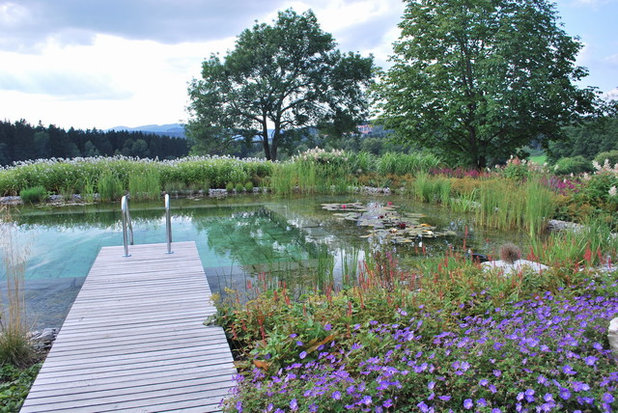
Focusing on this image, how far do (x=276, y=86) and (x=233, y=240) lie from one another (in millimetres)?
18601

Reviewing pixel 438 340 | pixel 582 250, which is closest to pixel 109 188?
pixel 582 250

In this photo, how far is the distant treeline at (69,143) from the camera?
82.4 feet

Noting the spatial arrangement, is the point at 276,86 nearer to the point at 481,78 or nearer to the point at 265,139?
the point at 265,139

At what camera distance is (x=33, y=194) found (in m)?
9.91

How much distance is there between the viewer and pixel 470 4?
13.1 metres

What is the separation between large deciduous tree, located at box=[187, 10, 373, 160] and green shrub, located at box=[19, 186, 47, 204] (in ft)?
44.2

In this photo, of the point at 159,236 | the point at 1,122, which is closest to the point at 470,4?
the point at 159,236

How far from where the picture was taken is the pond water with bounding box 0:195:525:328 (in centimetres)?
410

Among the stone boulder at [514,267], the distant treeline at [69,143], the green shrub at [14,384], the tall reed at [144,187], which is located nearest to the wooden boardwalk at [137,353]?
the green shrub at [14,384]

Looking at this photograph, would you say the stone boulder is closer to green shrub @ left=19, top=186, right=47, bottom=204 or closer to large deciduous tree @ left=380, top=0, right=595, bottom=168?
large deciduous tree @ left=380, top=0, right=595, bottom=168

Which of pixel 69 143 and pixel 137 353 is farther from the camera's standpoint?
pixel 69 143

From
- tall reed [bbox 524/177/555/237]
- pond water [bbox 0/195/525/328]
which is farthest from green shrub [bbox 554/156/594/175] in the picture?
tall reed [bbox 524/177/555/237]

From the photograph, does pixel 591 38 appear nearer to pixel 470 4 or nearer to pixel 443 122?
pixel 470 4

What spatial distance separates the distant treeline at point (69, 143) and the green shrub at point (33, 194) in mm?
12062
